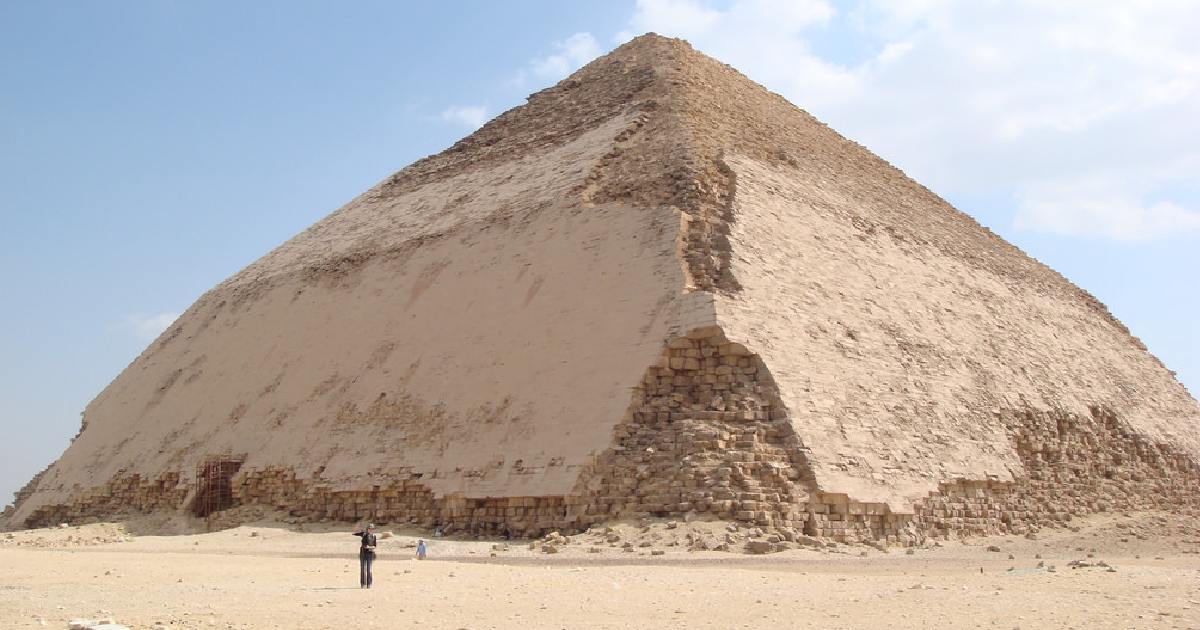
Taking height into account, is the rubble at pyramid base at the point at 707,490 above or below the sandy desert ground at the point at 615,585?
above

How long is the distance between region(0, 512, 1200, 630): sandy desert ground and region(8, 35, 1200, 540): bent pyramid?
107cm

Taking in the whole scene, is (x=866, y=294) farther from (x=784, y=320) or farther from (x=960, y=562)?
(x=960, y=562)

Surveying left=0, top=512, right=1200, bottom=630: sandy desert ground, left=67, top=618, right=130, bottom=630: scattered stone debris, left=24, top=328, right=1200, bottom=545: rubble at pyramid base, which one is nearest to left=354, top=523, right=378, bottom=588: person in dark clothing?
left=0, top=512, right=1200, bottom=630: sandy desert ground

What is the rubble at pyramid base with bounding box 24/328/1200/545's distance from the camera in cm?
1404

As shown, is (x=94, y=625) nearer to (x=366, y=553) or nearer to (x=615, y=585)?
(x=366, y=553)

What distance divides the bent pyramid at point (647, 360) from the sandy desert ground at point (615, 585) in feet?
3.50

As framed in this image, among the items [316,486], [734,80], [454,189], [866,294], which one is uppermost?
[734,80]

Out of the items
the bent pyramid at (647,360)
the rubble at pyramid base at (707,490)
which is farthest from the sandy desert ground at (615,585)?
the bent pyramid at (647,360)

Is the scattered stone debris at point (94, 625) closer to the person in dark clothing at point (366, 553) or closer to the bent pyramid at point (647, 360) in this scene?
the person in dark clothing at point (366, 553)

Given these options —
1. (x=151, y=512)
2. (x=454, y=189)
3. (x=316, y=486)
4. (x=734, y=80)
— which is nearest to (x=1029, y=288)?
(x=734, y=80)

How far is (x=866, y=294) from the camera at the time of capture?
18.9m

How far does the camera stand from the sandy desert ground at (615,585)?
824 cm

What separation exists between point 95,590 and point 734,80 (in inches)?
731

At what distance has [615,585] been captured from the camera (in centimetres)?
1013
